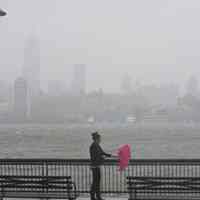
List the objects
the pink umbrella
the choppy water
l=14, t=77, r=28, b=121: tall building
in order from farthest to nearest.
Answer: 1. l=14, t=77, r=28, b=121: tall building
2. the choppy water
3. the pink umbrella

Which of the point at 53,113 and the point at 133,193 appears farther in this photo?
the point at 53,113

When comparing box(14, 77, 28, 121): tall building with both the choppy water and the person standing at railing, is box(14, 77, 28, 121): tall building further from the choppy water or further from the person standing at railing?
the person standing at railing

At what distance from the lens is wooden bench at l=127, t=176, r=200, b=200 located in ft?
30.9

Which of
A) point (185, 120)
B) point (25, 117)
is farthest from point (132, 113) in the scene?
point (25, 117)

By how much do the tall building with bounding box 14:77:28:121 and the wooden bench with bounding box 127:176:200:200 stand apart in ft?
528

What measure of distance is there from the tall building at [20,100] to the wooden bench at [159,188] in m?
161

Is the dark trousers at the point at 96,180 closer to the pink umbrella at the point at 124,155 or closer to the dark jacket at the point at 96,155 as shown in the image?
the dark jacket at the point at 96,155

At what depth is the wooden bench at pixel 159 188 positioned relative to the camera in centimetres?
943

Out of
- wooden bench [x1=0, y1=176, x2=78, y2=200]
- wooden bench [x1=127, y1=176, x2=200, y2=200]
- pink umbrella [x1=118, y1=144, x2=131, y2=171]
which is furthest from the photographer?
pink umbrella [x1=118, y1=144, x2=131, y2=171]

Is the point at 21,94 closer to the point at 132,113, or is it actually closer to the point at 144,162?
the point at 132,113

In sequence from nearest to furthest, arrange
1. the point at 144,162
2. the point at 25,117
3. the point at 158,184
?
the point at 158,184
the point at 144,162
the point at 25,117

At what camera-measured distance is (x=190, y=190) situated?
9.54 metres

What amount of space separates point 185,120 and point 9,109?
69.1 meters

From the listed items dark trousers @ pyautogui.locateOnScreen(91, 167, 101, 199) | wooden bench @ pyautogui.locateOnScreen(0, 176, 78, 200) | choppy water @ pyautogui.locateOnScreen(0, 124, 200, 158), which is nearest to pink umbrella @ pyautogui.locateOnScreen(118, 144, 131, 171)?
dark trousers @ pyautogui.locateOnScreen(91, 167, 101, 199)
